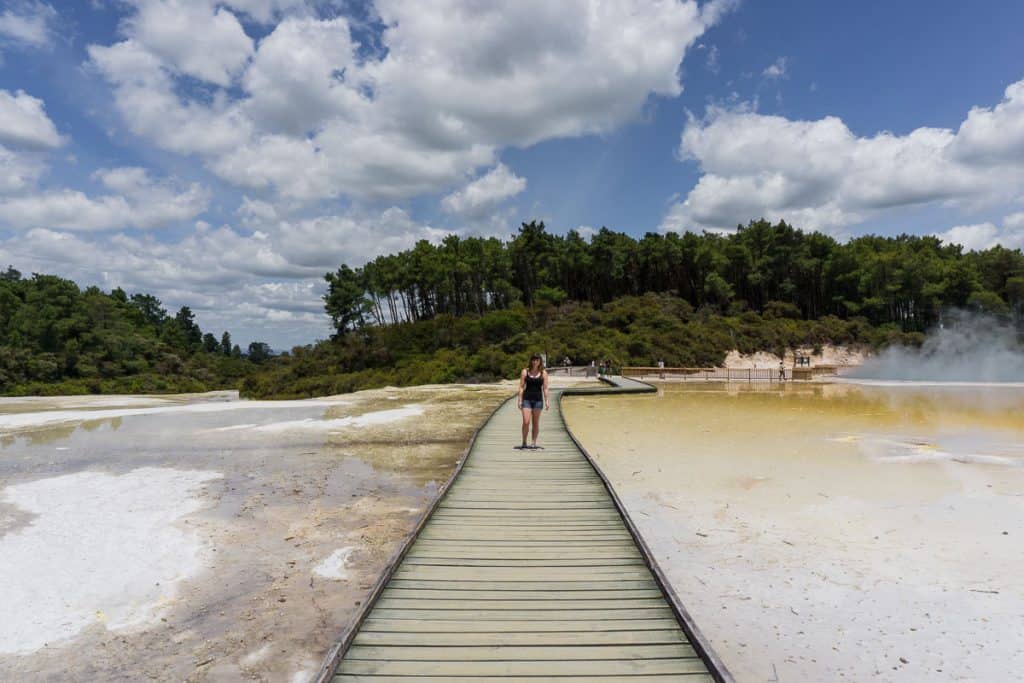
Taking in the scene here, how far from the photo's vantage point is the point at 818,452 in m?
12.0

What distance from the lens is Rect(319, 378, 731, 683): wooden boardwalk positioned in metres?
3.61

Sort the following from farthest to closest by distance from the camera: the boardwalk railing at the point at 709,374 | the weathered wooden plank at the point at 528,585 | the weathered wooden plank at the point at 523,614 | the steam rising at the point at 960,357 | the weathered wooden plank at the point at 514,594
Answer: the boardwalk railing at the point at 709,374 < the steam rising at the point at 960,357 < the weathered wooden plank at the point at 528,585 < the weathered wooden plank at the point at 514,594 < the weathered wooden plank at the point at 523,614

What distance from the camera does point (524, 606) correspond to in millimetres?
4473

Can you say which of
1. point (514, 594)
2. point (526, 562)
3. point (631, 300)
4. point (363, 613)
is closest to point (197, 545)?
point (363, 613)

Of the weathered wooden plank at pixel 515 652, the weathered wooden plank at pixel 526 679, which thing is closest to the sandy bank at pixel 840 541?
the weathered wooden plank at pixel 515 652

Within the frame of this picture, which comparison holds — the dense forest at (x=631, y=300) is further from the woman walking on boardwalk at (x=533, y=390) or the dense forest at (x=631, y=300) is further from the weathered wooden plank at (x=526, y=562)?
the weathered wooden plank at (x=526, y=562)

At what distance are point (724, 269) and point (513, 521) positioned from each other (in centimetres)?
5637

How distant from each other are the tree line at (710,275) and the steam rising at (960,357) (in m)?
3.09

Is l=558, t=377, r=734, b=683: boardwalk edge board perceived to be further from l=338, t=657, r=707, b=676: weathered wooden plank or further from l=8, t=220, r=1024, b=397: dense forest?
l=8, t=220, r=1024, b=397: dense forest

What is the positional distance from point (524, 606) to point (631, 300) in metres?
50.3

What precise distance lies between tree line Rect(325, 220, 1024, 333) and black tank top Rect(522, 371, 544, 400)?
41.9 meters

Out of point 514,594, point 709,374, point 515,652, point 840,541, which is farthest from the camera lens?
point 709,374

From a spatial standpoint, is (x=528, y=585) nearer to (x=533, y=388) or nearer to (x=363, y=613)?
(x=363, y=613)

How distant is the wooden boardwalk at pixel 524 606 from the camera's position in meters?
3.61
